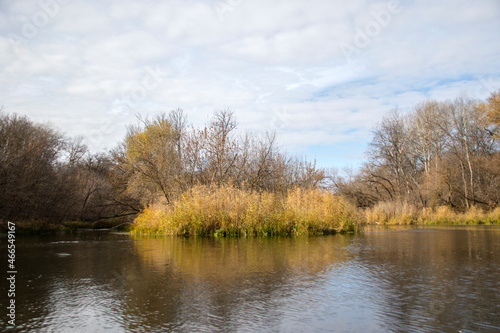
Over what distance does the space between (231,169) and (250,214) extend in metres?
9.57

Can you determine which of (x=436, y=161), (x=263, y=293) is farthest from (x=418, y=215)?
(x=263, y=293)

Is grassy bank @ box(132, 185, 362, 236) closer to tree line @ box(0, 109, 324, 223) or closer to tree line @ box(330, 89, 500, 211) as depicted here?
tree line @ box(0, 109, 324, 223)

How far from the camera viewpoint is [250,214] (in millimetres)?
17906

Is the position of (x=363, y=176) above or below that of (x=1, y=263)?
above

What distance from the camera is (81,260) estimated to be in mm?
10664

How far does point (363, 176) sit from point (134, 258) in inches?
1359

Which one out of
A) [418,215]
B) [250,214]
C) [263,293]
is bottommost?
[263,293]

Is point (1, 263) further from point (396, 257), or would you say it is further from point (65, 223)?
point (65, 223)

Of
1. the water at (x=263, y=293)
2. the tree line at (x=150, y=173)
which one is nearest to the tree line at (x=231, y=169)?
the tree line at (x=150, y=173)

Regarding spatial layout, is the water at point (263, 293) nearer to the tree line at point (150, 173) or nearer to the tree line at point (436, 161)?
the tree line at point (150, 173)

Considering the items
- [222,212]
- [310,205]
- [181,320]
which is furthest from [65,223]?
[181,320]

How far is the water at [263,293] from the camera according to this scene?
15.7ft

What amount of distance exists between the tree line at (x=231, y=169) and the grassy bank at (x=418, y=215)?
93.3 inches

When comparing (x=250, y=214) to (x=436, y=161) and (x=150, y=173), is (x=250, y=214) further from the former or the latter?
(x=436, y=161)
